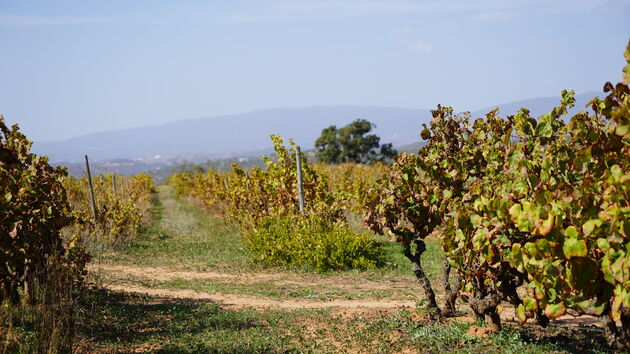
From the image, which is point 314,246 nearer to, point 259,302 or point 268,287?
point 268,287

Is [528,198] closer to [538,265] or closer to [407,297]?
[538,265]

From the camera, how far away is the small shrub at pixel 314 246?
39.6 ft

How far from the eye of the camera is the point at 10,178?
22.7ft

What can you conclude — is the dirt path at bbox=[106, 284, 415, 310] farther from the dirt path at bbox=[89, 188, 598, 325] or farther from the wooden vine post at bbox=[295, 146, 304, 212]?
the wooden vine post at bbox=[295, 146, 304, 212]

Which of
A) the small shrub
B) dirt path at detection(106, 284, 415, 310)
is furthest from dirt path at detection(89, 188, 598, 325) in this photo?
the small shrub

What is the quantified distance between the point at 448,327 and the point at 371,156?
41015 millimetres

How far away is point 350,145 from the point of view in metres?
46.8

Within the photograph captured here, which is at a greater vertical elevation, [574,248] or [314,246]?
[574,248]

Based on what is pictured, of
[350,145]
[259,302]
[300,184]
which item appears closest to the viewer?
[259,302]

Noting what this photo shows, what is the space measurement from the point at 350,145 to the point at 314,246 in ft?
114

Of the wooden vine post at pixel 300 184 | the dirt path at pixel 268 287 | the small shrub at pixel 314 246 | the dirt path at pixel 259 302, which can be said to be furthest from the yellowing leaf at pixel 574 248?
the wooden vine post at pixel 300 184

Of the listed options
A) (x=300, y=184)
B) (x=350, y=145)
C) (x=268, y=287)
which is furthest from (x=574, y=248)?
(x=350, y=145)

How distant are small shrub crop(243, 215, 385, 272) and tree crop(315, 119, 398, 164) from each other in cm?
3275

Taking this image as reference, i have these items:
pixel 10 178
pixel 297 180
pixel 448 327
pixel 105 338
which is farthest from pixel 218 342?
pixel 297 180
